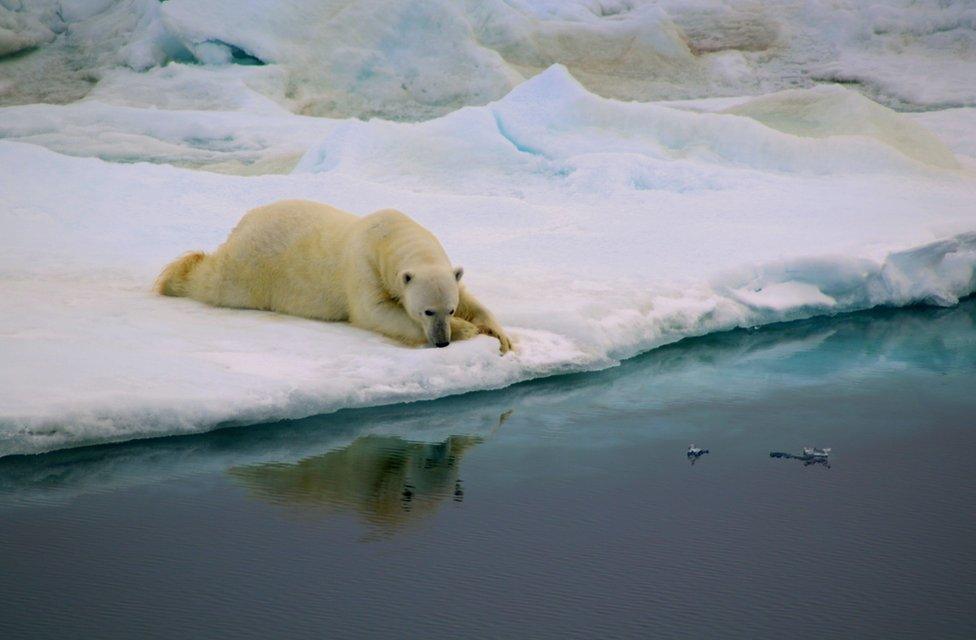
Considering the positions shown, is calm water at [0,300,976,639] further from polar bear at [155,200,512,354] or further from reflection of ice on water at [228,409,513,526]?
polar bear at [155,200,512,354]

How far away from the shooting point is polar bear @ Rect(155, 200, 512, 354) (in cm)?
454

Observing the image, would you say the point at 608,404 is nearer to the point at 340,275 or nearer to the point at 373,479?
the point at 373,479

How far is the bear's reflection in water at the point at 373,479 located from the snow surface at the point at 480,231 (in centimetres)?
33

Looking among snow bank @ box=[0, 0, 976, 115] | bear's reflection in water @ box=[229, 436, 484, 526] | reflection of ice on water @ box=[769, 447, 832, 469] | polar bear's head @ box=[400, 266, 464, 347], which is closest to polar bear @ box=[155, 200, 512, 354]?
polar bear's head @ box=[400, 266, 464, 347]

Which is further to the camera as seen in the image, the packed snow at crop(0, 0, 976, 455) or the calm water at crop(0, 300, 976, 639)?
the packed snow at crop(0, 0, 976, 455)

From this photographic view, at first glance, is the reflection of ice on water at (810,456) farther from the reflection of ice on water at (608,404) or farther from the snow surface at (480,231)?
the snow surface at (480,231)

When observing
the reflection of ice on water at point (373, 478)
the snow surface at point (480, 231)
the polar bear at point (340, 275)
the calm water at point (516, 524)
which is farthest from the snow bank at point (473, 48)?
the reflection of ice on water at point (373, 478)

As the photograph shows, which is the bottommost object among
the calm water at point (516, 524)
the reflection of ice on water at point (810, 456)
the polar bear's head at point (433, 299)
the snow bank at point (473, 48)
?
the calm water at point (516, 524)

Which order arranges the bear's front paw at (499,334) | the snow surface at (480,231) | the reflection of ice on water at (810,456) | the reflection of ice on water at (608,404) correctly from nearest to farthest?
the reflection of ice on water at (608,404), the reflection of ice on water at (810,456), the snow surface at (480,231), the bear's front paw at (499,334)

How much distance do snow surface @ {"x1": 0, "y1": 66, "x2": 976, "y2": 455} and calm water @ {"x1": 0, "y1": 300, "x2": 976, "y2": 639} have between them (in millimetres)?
219

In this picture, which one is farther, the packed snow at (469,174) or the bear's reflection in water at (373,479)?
the packed snow at (469,174)

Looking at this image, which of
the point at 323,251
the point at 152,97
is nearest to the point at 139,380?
the point at 323,251

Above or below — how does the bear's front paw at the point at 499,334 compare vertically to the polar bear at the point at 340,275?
below

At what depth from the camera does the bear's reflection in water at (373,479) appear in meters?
3.30
